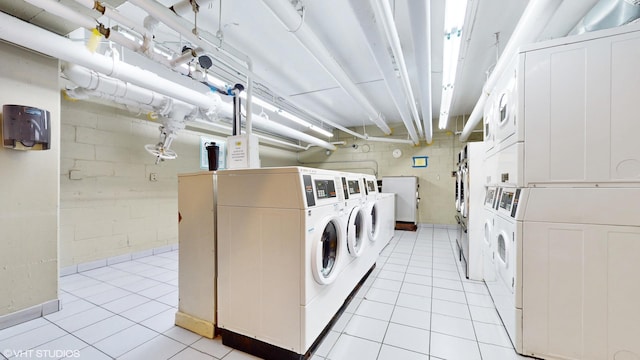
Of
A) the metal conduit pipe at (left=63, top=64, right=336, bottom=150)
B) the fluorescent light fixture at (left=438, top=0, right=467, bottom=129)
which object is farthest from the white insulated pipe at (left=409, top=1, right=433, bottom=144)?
the metal conduit pipe at (left=63, top=64, right=336, bottom=150)

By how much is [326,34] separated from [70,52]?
7.83 feet

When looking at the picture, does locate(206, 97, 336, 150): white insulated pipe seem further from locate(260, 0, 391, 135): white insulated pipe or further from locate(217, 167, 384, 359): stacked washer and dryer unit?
locate(217, 167, 384, 359): stacked washer and dryer unit

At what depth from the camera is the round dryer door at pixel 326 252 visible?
163 centimetres

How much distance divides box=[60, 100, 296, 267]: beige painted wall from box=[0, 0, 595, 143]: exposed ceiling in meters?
1.69

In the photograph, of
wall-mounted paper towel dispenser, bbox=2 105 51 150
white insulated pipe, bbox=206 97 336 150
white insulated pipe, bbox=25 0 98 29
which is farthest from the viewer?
white insulated pipe, bbox=206 97 336 150

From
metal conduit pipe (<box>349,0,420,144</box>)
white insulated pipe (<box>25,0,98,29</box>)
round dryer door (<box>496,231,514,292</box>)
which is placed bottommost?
round dryer door (<box>496,231,514,292</box>)

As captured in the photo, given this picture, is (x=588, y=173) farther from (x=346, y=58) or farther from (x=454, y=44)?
(x=346, y=58)

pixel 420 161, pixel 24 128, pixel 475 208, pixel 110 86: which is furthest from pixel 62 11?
pixel 420 161

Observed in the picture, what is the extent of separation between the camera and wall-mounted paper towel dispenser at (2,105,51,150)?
78.5 inches

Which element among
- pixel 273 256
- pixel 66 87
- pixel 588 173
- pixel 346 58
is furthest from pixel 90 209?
pixel 588 173

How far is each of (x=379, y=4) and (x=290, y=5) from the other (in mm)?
587

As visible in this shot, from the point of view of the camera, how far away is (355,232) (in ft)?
8.30

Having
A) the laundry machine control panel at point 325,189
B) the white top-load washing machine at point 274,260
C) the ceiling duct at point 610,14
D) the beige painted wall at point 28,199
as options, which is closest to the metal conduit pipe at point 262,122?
the beige painted wall at point 28,199

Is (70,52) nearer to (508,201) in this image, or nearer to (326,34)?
(326,34)
